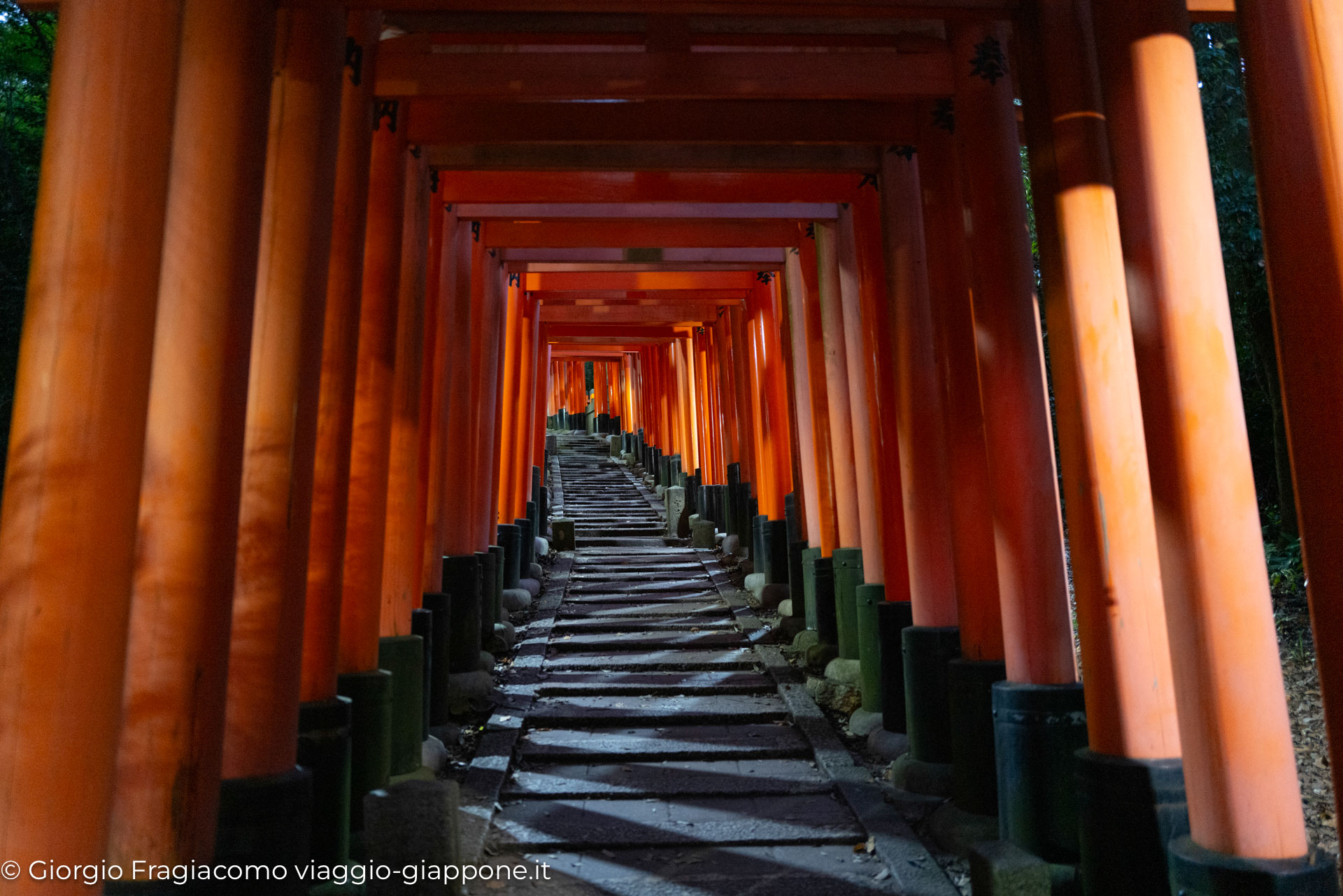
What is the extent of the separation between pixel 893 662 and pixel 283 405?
3.86m

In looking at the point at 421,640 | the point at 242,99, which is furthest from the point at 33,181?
the point at 242,99

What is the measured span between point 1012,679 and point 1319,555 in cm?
168

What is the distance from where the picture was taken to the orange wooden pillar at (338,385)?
3.50 m

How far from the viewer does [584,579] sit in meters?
10.7

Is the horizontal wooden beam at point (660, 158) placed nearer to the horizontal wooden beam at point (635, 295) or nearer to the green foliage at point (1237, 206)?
the horizontal wooden beam at point (635, 295)

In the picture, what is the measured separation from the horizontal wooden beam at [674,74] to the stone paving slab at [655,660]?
4.36 metres

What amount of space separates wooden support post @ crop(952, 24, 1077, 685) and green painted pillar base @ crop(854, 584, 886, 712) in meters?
1.98

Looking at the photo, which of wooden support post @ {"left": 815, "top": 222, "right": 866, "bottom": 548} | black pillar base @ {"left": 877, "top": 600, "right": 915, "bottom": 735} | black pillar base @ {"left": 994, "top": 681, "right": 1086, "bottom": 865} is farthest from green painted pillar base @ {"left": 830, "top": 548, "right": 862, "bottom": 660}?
black pillar base @ {"left": 994, "top": 681, "right": 1086, "bottom": 865}

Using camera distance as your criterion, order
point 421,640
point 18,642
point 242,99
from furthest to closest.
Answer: point 421,640, point 242,99, point 18,642

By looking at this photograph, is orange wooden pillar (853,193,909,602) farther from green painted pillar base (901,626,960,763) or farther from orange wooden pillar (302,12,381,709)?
orange wooden pillar (302,12,381,709)

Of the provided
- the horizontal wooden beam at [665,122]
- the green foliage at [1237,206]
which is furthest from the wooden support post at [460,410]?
the green foliage at [1237,206]

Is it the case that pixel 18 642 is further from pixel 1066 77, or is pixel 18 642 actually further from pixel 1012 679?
pixel 1066 77

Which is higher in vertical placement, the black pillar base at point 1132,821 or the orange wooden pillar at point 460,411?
the orange wooden pillar at point 460,411

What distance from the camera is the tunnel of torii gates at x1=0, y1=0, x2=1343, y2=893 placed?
1980 mm
